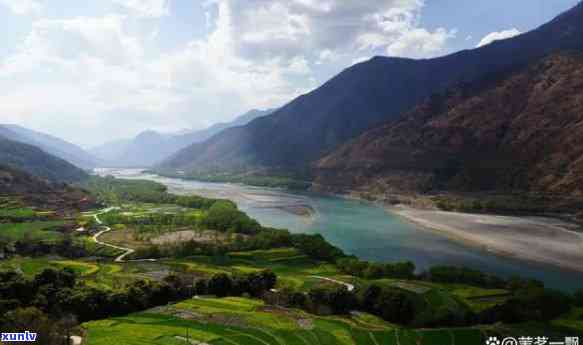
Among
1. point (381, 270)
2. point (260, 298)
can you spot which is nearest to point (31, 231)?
point (260, 298)

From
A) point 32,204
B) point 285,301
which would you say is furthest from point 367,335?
point 32,204

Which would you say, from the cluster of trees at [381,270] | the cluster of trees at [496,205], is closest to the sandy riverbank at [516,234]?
the cluster of trees at [496,205]

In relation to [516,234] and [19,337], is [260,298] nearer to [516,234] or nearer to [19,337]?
[19,337]

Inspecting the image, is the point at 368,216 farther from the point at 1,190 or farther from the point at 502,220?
the point at 1,190

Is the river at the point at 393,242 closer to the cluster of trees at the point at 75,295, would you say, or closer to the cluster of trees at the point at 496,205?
the cluster of trees at the point at 496,205

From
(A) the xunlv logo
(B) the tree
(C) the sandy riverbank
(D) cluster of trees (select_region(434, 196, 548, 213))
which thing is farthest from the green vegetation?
(D) cluster of trees (select_region(434, 196, 548, 213))

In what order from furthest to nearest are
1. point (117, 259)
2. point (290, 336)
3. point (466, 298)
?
point (117, 259), point (466, 298), point (290, 336)

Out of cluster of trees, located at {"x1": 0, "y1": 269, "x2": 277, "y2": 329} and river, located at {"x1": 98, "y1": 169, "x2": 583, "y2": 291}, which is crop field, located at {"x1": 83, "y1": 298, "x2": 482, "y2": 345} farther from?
river, located at {"x1": 98, "y1": 169, "x2": 583, "y2": 291}
